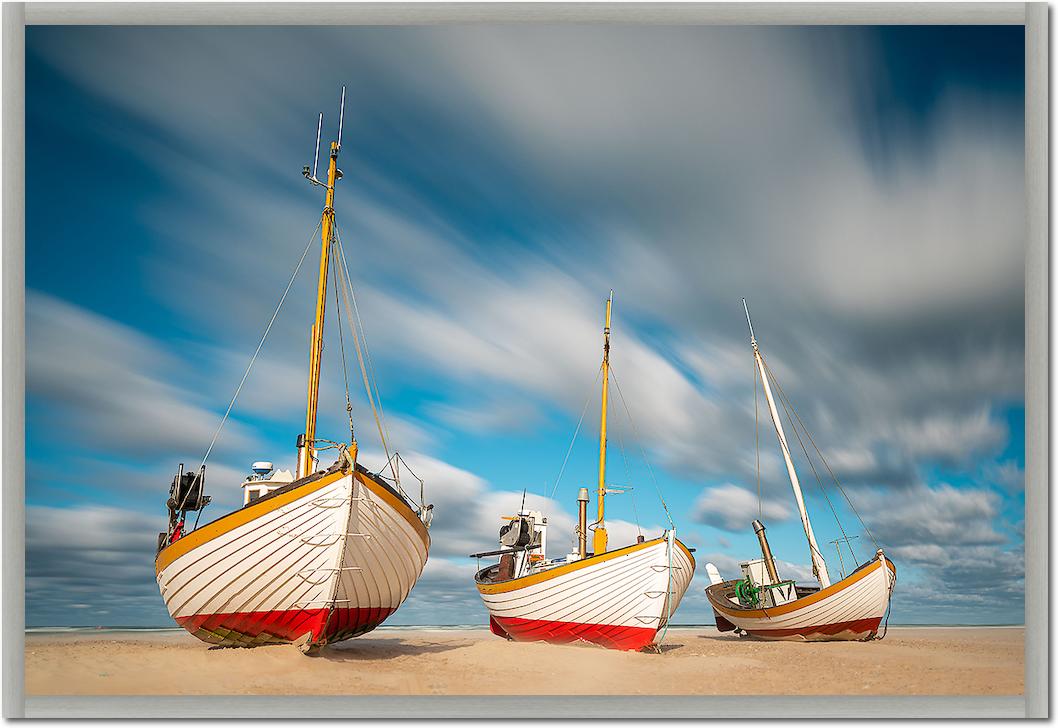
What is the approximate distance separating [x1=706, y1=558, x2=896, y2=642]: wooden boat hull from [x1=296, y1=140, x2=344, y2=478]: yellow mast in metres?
8.78

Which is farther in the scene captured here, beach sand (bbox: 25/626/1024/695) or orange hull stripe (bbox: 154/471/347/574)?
orange hull stripe (bbox: 154/471/347/574)

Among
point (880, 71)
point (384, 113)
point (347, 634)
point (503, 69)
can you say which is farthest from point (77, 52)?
point (880, 71)

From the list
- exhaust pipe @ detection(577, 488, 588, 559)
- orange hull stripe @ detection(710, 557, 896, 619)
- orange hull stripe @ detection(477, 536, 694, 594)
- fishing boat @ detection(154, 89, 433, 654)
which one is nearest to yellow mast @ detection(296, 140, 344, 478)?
fishing boat @ detection(154, 89, 433, 654)

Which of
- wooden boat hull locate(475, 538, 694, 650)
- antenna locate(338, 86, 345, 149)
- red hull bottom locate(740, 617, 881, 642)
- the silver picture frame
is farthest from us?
red hull bottom locate(740, 617, 881, 642)

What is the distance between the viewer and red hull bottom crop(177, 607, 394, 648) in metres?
7.41

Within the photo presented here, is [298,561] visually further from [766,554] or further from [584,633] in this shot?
[766,554]

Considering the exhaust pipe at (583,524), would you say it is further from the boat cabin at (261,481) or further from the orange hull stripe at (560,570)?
the boat cabin at (261,481)

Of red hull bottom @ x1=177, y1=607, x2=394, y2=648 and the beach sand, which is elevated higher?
red hull bottom @ x1=177, y1=607, x2=394, y2=648

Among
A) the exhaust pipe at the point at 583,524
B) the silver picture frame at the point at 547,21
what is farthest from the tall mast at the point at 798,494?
the silver picture frame at the point at 547,21

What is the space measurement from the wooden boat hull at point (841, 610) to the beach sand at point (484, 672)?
12.3 feet

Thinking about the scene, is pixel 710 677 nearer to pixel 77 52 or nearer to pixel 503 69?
pixel 503 69

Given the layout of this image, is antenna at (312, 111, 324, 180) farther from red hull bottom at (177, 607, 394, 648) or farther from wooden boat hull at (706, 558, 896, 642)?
wooden boat hull at (706, 558, 896, 642)

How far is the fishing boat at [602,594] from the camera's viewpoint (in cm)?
1034

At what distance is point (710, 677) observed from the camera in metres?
7.05
